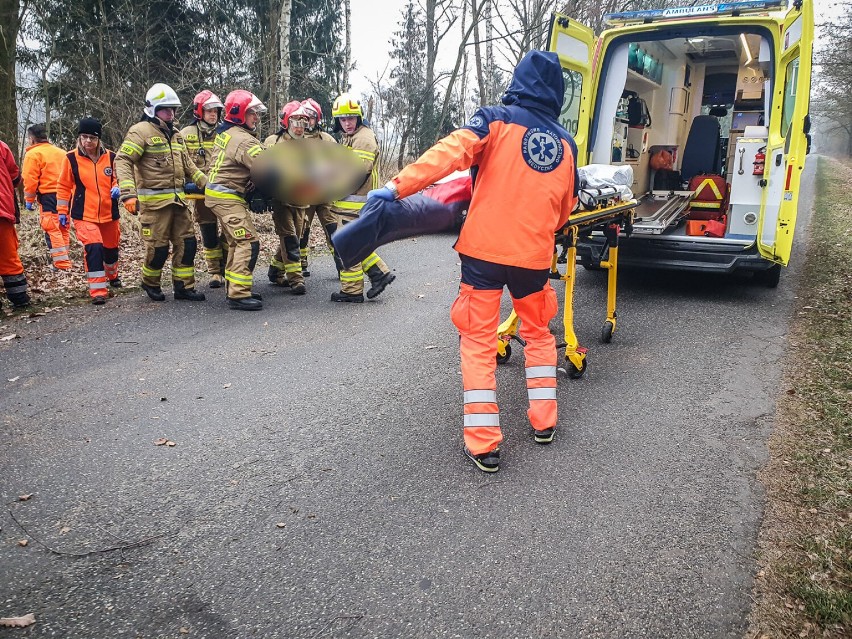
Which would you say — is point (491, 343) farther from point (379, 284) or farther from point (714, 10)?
→ point (714, 10)

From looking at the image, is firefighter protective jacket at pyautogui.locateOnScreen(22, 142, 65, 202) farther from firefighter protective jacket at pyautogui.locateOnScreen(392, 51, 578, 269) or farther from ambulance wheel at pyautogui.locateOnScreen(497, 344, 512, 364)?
firefighter protective jacket at pyautogui.locateOnScreen(392, 51, 578, 269)

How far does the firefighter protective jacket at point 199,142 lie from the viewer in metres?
7.67

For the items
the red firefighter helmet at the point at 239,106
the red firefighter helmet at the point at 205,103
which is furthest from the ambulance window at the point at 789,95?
the red firefighter helmet at the point at 205,103

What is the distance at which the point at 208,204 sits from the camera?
6629 mm

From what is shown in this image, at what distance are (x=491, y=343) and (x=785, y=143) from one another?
14.8 feet

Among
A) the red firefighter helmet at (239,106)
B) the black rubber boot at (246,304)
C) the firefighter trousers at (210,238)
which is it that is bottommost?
the black rubber boot at (246,304)

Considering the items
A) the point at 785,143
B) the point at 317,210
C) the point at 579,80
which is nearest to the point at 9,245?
the point at 317,210

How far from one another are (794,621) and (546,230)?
209 cm

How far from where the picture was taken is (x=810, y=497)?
2.98 meters

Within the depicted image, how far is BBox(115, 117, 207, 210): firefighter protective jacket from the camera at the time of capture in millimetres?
6598

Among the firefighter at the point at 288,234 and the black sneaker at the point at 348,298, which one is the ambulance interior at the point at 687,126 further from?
the firefighter at the point at 288,234

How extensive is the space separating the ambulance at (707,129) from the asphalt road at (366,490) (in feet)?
4.20

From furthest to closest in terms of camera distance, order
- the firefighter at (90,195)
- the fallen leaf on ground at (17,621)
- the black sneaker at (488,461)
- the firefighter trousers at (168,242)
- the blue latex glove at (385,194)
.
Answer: the firefighter trousers at (168,242) → the firefighter at (90,195) → the black sneaker at (488,461) → the blue latex glove at (385,194) → the fallen leaf on ground at (17,621)

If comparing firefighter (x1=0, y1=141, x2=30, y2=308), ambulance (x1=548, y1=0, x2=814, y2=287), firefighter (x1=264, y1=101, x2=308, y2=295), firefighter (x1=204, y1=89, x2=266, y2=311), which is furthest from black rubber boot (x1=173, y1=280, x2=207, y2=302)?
ambulance (x1=548, y1=0, x2=814, y2=287)
